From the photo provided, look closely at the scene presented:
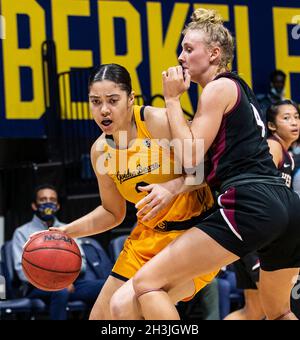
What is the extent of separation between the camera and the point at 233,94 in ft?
13.4

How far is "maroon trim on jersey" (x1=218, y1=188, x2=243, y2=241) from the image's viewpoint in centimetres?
Answer: 399

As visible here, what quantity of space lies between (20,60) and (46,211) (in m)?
2.96

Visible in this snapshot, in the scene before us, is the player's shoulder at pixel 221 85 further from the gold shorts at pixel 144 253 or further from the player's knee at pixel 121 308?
the player's knee at pixel 121 308

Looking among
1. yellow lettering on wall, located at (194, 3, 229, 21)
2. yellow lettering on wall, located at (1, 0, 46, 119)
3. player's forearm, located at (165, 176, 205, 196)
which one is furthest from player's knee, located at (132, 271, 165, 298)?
yellow lettering on wall, located at (194, 3, 229, 21)

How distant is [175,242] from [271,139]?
7.31ft

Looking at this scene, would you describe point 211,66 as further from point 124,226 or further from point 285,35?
point 285,35

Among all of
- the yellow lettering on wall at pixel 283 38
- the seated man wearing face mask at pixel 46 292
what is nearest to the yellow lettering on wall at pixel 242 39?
the yellow lettering on wall at pixel 283 38

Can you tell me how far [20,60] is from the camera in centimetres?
1012

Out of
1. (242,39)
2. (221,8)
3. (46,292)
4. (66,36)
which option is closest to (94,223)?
(46,292)

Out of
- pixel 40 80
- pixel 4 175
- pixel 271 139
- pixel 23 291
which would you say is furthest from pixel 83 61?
pixel 271 139

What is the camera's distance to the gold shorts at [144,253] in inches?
177

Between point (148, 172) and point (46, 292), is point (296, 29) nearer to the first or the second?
point (46, 292)

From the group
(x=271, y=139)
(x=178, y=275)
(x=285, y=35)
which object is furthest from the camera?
(x=285, y=35)

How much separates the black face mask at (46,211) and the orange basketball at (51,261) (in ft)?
10.6
